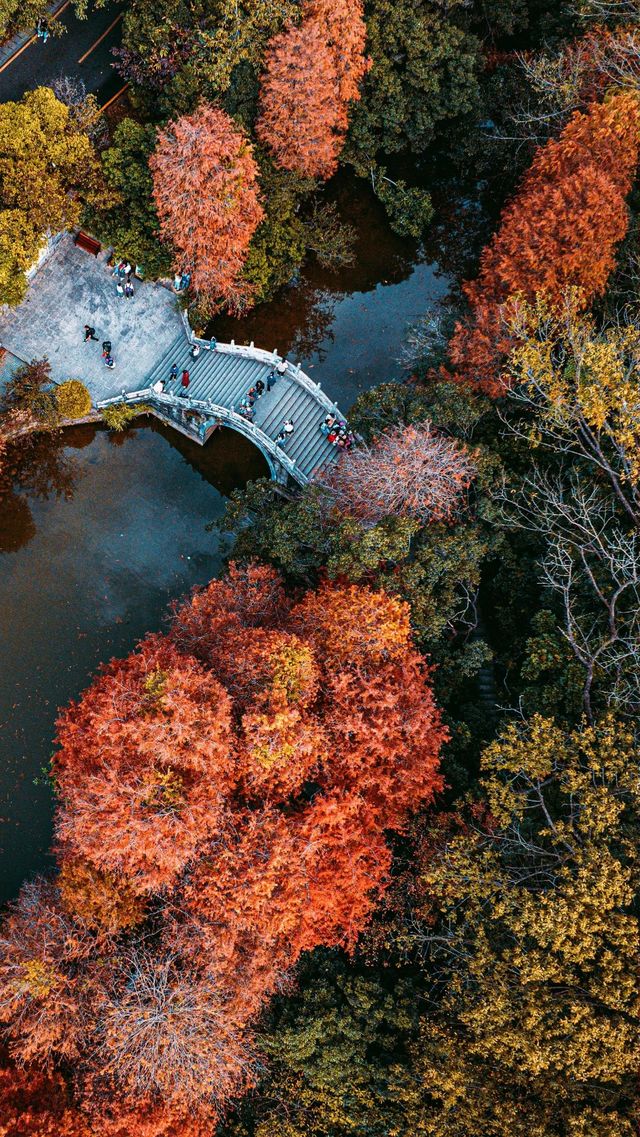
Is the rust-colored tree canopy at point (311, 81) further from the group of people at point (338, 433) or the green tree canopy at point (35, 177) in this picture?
the group of people at point (338, 433)

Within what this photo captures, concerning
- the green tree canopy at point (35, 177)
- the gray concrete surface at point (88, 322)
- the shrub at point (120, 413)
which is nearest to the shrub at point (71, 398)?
the shrub at point (120, 413)

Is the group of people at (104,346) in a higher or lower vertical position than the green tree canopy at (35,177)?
lower

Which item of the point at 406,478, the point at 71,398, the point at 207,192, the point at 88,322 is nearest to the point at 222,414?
the point at 71,398

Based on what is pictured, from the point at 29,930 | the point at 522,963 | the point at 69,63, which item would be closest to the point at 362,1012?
the point at 522,963

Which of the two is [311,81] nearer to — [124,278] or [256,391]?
[124,278]

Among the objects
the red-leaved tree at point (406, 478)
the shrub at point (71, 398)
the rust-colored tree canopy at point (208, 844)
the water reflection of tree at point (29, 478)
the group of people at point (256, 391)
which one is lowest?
the rust-colored tree canopy at point (208, 844)

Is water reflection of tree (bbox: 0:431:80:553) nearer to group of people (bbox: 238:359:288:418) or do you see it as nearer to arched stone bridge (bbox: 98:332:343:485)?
arched stone bridge (bbox: 98:332:343:485)

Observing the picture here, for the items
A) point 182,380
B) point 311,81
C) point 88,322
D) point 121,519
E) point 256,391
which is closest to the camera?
point 311,81
